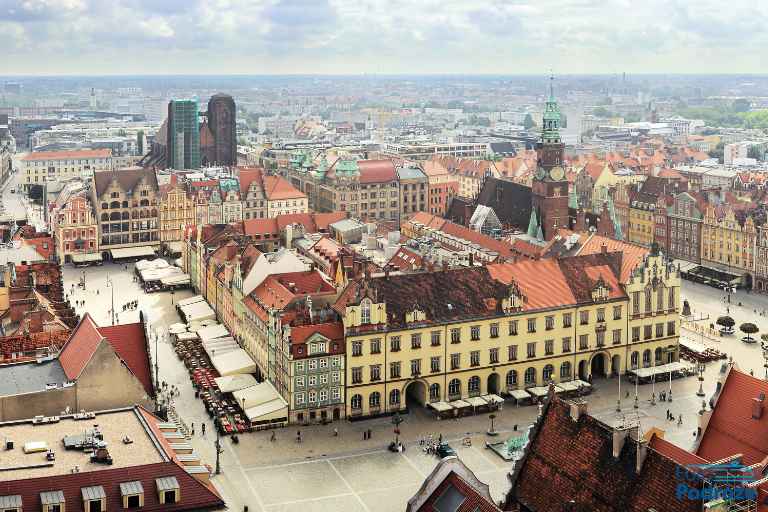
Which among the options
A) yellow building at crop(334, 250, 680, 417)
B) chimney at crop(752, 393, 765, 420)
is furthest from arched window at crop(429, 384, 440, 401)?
chimney at crop(752, 393, 765, 420)

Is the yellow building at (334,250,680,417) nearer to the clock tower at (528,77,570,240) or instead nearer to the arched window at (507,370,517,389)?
the arched window at (507,370,517,389)

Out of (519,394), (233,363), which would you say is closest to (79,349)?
(233,363)

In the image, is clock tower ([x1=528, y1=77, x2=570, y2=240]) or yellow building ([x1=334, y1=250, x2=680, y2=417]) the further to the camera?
clock tower ([x1=528, y1=77, x2=570, y2=240])

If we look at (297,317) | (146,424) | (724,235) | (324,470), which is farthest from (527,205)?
(146,424)

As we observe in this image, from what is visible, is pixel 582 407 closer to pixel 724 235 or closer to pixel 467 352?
pixel 467 352

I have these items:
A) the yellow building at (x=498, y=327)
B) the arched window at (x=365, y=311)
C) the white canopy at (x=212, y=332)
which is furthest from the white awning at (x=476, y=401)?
the white canopy at (x=212, y=332)

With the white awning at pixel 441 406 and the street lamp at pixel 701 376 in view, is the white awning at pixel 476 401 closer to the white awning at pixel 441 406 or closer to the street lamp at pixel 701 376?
the white awning at pixel 441 406
